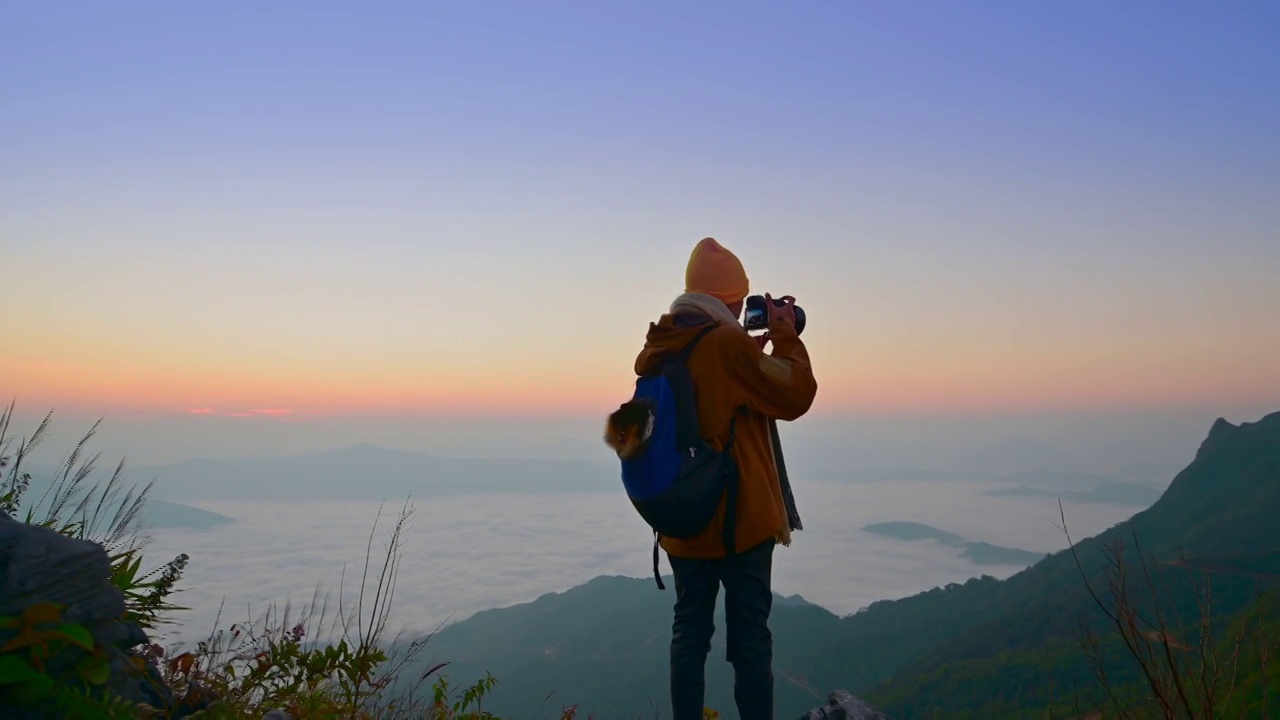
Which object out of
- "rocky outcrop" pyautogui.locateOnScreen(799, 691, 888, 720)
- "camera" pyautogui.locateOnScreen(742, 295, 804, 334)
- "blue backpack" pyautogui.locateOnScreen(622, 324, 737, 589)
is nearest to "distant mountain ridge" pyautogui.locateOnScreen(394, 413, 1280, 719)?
"rocky outcrop" pyautogui.locateOnScreen(799, 691, 888, 720)

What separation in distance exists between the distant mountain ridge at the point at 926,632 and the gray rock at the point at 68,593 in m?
30.0

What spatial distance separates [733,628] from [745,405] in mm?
937

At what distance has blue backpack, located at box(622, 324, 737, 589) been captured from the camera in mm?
3379

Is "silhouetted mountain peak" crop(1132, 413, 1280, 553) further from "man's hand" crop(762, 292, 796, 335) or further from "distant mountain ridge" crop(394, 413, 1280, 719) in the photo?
"man's hand" crop(762, 292, 796, 335)

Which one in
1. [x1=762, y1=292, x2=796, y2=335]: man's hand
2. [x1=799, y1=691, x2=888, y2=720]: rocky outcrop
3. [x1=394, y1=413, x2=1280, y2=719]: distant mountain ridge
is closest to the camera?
[x1=762, y1=292, x2=796, y2=335]: man's hand

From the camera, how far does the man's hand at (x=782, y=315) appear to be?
3719 mm

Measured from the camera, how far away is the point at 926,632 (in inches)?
2192

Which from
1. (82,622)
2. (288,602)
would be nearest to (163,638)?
(288,602)

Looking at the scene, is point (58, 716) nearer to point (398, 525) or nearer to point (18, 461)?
point (398, 525)

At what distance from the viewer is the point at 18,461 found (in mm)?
3787

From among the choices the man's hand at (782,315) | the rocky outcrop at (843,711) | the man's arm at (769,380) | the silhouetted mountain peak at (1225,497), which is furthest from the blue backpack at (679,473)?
the silhouetted mountain peak at (1225,497)

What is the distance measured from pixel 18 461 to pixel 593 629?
2914 inches

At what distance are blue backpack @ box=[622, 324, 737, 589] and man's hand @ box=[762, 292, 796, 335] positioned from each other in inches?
19.8

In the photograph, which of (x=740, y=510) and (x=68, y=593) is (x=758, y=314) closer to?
(x=740, y=510)
